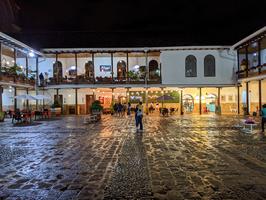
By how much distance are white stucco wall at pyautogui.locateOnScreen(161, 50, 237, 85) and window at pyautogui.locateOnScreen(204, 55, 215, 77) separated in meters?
0.31

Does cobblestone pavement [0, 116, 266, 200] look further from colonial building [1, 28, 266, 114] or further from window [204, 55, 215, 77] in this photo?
window [204, 55, 215, 77]

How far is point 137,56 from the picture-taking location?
3838 centimetres

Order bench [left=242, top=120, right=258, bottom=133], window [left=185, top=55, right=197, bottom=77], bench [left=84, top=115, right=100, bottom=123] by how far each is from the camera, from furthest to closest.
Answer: window [left=185, top=55, right=197, bottom=77]
bench [left=84, top=115, right=100, bottom=123]
bench [left=242, top=120, right=258, bottom=133]

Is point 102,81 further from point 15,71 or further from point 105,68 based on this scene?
point 15,71

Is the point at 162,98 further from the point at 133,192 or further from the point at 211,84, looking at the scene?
the point at 133,192

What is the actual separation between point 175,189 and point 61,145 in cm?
683

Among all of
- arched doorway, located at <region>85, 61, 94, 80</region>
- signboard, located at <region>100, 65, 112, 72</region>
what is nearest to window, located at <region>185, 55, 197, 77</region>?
signboard, located at <region>100, 65, 112, 72</region>

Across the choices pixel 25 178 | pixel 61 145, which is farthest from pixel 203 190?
pixel 61 145

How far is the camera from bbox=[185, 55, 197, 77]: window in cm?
3528

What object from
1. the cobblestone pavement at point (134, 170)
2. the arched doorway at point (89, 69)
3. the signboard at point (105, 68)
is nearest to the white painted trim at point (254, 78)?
the signboard at point (105, 68)

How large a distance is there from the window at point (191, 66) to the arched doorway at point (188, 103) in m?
2.98

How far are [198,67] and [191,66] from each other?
0.72 m

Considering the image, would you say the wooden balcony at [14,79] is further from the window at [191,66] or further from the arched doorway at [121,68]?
the window at [191,66]

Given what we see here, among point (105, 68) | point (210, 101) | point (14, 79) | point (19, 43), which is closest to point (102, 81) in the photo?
point (105, 68)
